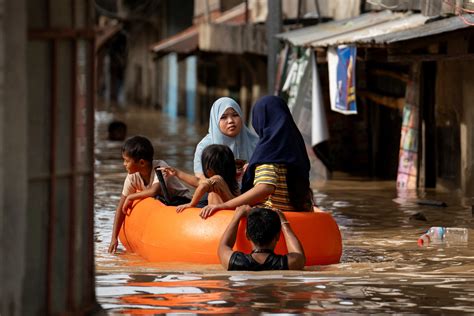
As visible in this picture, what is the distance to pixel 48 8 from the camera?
25.6ft

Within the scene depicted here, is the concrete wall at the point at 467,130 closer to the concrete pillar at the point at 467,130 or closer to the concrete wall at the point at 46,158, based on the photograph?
the concrete pillar at the point at 467,130

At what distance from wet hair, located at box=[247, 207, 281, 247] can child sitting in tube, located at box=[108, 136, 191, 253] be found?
A: 190cm

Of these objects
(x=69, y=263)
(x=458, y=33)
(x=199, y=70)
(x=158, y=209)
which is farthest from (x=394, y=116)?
(x=199, y=70)

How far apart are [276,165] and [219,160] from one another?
0.46m

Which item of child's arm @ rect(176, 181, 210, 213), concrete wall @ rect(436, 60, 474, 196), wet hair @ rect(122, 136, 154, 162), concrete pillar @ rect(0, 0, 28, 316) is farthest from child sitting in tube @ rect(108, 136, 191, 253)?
concrete wall @ rect(436, 60, 474, 196)

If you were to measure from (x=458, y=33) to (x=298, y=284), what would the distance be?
21.1 ft

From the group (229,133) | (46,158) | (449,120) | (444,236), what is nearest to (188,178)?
(229,133)

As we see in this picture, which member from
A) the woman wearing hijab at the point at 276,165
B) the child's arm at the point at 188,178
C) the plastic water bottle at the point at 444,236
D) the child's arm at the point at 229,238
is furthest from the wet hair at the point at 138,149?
the plastic water bottle at the point at 444,236

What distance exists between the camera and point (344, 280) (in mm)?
10078

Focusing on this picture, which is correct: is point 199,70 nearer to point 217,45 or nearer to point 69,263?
point 217,45

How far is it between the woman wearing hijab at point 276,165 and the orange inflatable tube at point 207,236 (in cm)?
12

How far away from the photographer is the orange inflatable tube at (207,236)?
35.9 feet

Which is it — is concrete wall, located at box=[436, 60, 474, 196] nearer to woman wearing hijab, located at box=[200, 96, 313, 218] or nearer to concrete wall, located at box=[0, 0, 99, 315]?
woman wearing hijab, located at box=[200, 96, 313, 218]

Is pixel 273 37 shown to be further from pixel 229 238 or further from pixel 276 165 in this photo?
pixel 229 238
